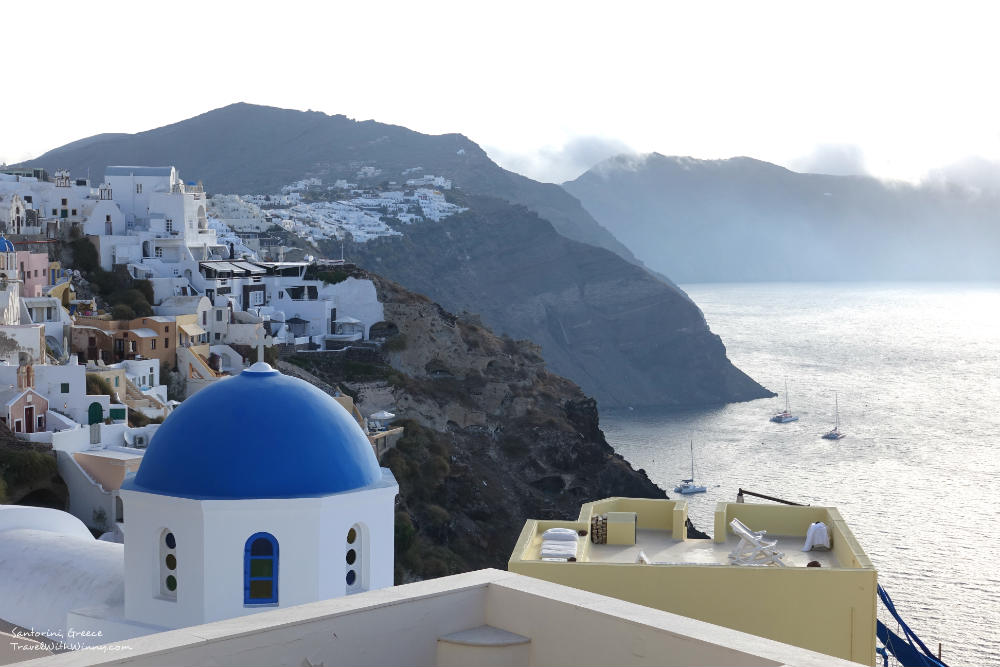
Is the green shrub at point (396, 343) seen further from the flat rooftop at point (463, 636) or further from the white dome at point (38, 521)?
the flat rooftop at point (463, 636)

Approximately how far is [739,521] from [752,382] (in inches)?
3155

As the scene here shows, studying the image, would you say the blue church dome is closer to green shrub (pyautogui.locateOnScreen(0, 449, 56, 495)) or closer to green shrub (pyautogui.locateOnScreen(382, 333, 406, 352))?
green shrub (pyautogui.locateOnScreen(0, 449, 56, 495))

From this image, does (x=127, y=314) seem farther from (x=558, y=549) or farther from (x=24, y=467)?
(x=558, y=549)

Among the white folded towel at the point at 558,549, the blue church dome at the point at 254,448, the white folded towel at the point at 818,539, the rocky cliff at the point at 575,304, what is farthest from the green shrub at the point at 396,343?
the rocky cliff at the point at 575,304

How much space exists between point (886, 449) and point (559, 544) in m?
55.3

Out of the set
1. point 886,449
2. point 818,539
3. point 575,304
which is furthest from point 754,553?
point 575,304

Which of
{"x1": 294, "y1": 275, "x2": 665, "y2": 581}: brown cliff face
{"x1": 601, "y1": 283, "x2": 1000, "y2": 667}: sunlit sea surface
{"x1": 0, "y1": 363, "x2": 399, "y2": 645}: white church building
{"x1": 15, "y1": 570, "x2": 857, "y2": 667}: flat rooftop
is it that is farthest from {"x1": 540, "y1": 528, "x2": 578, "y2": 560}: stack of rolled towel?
{"x1": 601, "y1": 283, "x2": 1000, "y2": 667}: sunlit sea surface

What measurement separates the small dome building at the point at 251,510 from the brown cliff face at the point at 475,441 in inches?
829

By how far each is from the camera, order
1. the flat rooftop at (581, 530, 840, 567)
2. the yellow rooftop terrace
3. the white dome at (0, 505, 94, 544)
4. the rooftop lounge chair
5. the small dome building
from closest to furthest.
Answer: the small dome building, the yellow rooftop terrace, the rooftop lounge chair, the flat rooftop at (581, 530, 840, 567), the white dome at (0, 505, 94, 544)

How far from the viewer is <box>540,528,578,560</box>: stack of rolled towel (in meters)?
10.7

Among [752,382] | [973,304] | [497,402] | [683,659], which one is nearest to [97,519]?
[683,659]

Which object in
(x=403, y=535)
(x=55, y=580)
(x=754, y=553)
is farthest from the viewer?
(x=403, y=535)

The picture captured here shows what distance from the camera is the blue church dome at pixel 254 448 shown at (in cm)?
869

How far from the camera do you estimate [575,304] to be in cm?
9919
